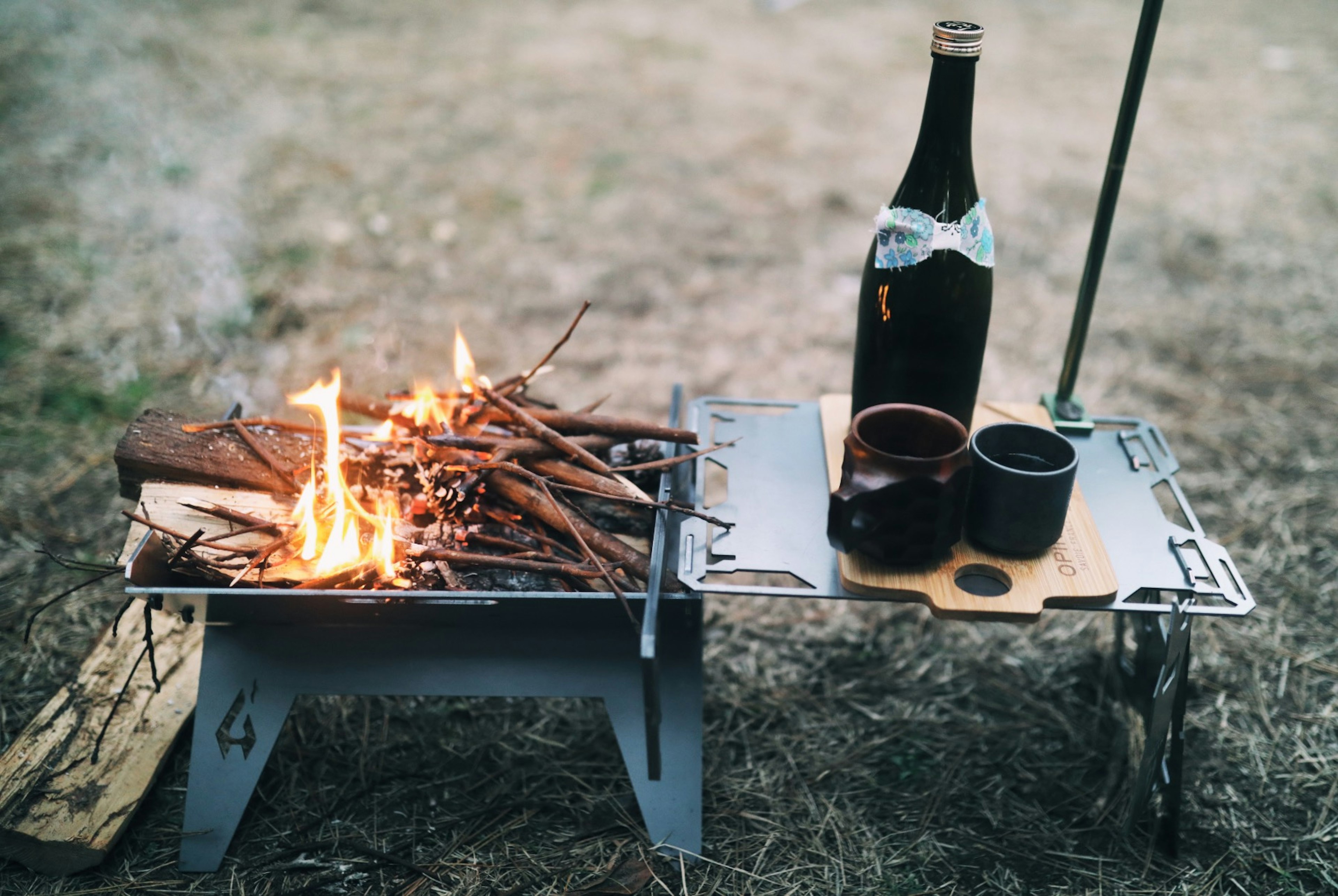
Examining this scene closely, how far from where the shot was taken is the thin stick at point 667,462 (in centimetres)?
193

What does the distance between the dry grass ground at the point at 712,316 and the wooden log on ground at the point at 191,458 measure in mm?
692

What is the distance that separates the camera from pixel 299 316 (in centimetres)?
388

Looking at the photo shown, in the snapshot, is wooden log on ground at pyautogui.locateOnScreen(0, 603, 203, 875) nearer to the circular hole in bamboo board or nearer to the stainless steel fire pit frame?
the stainless steel fire pit frame

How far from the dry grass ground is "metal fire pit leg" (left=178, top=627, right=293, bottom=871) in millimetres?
92

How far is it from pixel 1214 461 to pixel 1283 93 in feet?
14.2

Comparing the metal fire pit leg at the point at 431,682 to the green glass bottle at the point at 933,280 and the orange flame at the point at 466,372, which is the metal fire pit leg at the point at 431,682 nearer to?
the orange flame at the point at 466,372

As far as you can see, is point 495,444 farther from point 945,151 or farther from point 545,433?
point 945,151

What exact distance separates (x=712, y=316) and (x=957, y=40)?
Answer: 2.50m

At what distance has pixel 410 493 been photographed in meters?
1.98

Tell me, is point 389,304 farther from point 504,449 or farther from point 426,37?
point 426,37

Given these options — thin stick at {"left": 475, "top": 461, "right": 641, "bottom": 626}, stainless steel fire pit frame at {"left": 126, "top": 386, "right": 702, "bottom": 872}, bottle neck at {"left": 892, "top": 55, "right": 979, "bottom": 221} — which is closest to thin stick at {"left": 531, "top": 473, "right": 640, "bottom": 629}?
thin stick at {"left": 475, "top": 461, "right": 641, "bottom": 626}

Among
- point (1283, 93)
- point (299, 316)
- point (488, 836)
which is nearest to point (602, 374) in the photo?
point (299, 316)

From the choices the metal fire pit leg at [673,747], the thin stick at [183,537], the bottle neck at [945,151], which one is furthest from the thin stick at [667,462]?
the thin stick at [183,537]

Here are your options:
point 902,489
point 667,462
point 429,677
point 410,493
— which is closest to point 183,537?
point 410,493
